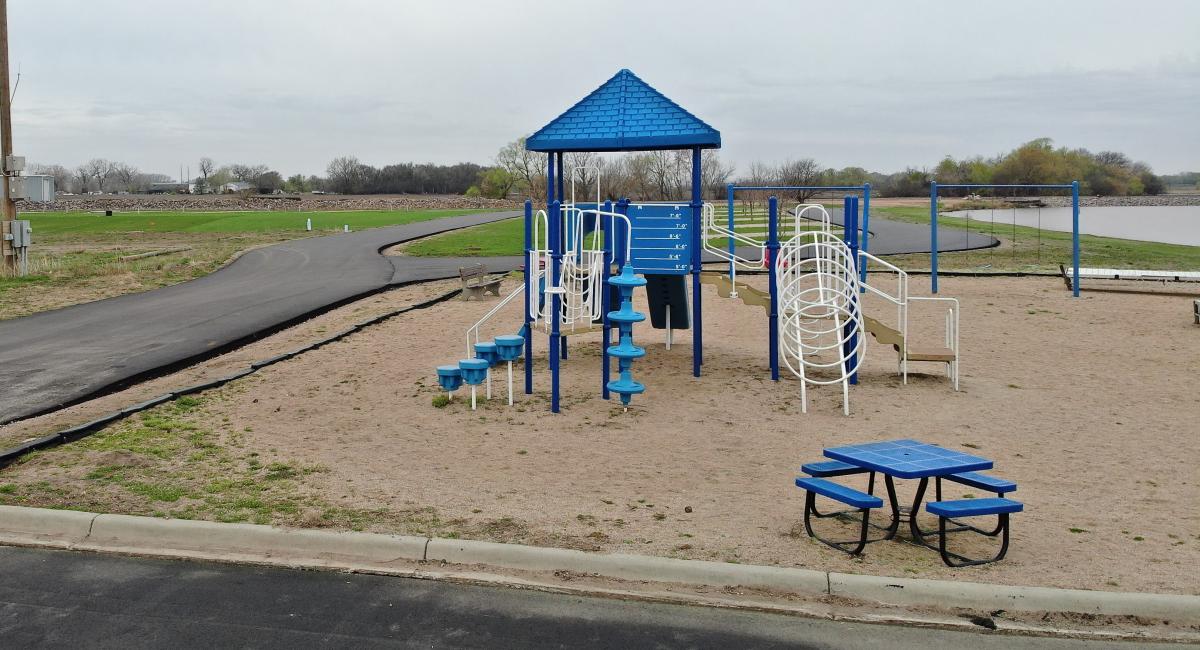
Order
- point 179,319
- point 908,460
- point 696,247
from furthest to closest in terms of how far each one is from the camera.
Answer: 1. point 179,319
2. point 696,247
3. point 908,460

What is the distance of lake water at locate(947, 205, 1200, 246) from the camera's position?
41.1 meters

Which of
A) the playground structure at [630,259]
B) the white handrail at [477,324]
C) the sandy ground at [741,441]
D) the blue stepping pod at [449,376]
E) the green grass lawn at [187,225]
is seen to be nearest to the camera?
the sandy ground at [741,441]

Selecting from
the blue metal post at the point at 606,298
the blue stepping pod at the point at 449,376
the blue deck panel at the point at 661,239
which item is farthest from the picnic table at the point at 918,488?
the blue deck panel at the point at 661,239

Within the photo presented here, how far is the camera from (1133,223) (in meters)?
47.1

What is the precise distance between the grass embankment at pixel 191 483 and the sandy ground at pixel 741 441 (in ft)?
0.62

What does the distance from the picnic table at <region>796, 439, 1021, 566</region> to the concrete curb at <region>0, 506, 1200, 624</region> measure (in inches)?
19.3

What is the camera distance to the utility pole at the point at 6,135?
23891mm

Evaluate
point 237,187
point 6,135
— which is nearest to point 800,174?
point 6,135

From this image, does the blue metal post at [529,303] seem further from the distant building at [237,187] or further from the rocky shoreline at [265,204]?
the distant building at [237,187]

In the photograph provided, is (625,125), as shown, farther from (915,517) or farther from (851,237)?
(915,517)

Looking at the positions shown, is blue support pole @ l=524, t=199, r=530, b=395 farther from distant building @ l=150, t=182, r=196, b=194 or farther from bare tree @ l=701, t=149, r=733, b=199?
distant building @ l=150, t=182, r=196, b=194

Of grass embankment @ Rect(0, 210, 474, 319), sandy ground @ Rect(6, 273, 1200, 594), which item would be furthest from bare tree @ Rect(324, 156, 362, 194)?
sandy ground @ Rect(6, 273, 1200, 594)

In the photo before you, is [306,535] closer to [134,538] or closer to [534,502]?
[134,538]

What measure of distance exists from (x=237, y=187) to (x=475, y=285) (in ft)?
374
